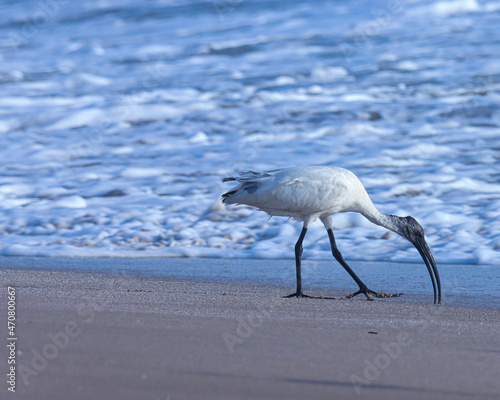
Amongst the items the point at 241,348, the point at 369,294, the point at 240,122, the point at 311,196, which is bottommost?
the point at 241,348

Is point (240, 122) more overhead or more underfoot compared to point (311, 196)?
more overhead

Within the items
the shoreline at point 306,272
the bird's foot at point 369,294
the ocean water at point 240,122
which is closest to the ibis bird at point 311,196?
the bird's foot at point 369,294

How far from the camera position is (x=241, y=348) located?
3.32 meters

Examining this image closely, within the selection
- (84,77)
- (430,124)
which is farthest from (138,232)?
(84,77)

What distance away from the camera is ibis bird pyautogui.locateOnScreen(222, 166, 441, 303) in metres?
5.85

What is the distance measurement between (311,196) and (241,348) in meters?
2.63

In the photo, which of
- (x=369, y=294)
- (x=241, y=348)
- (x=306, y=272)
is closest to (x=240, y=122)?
(x=306, y=272)

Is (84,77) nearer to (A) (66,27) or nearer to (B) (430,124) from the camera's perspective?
Answer: (A) (66,27)

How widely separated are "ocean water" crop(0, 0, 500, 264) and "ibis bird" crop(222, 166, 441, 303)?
92 centimetres

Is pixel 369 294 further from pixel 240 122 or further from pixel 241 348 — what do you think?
pixel 240 122

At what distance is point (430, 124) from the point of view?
38.8ft

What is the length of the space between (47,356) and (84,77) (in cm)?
1437

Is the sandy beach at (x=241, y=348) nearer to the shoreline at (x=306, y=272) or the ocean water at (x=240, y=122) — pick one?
the shoreline at (x=306, y=272)

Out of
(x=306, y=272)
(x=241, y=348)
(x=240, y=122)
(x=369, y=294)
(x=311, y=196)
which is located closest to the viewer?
(x=241, y=348)
